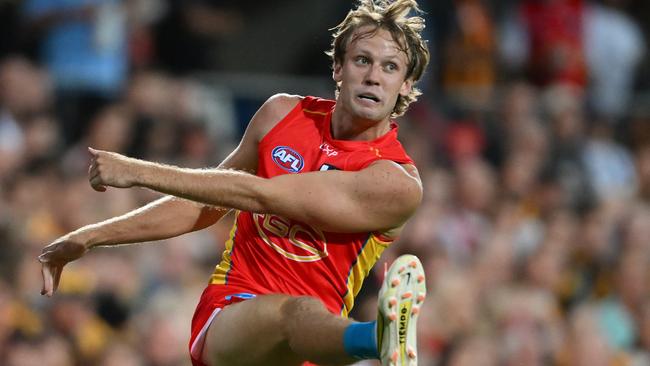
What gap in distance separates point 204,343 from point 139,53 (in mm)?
5373

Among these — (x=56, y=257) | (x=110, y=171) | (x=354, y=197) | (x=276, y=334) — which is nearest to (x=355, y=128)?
(x=354, y=197)

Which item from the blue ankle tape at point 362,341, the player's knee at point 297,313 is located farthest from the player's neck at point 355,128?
the blue ankle tape at point 362,341

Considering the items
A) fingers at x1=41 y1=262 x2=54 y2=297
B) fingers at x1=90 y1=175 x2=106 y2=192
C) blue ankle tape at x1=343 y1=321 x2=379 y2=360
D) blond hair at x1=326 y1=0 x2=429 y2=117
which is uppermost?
blond hair at x1=326 y1=0 x2=429 y2=117

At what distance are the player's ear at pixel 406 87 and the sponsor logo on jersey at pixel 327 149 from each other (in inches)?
15.1

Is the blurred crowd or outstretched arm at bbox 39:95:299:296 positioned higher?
outstretched arm at bbox 39:95:299:296

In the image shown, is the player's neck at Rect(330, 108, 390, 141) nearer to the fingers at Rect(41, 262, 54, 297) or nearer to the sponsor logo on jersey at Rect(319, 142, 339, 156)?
the sponsor logo on jersey at Rect(319, 142, 339, 156)

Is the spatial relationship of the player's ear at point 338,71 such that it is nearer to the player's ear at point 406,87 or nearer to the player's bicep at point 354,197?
the player's ear at point 406,87

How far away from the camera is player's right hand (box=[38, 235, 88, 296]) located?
18.1ft

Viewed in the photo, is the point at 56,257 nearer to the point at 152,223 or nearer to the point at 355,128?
the point at 152,223

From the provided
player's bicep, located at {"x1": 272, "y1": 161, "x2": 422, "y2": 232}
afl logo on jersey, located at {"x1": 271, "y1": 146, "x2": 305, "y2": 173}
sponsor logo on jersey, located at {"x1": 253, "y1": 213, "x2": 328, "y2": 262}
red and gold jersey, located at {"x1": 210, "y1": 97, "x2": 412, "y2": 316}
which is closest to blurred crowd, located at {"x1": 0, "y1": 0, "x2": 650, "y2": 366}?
red and gold jersey, located at {"x1": 210, "y1": 97, "x2": 412, "y2": 316}

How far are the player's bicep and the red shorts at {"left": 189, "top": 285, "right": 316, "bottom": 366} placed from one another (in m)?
0.53

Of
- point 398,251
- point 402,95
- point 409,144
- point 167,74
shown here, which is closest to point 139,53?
point 167,74

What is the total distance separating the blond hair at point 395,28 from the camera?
5.63m

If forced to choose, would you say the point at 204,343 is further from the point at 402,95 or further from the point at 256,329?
the point at 402,95
